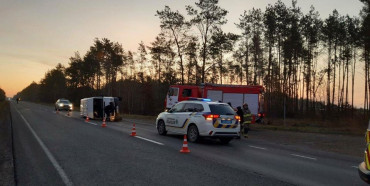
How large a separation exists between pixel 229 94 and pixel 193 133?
11478 millimetres

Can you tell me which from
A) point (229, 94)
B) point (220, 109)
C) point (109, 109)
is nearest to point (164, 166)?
point (220, 109)

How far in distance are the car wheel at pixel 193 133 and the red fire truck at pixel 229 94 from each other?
1045cm

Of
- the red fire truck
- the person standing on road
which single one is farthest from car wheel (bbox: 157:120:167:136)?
the person standing on road

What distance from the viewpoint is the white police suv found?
1405cm

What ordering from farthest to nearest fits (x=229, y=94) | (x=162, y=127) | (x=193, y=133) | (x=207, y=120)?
(x=229, y=94), (x=162, y=127), (x=193, y=133), (x=207, y=120)

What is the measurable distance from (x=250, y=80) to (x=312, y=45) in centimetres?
1171

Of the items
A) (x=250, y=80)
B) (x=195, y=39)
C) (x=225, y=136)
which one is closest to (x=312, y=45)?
(x=250, y=80)

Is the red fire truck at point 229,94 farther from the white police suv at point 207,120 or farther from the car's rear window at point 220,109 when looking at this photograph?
the car's rear window at point 220,109

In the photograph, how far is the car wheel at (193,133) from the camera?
47.6ft

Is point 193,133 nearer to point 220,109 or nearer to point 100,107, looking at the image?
point 220,109

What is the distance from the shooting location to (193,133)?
14750 millimetres

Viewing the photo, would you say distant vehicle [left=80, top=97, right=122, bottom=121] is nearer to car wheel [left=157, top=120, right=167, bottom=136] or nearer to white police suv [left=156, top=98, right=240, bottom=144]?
car wheel [left=157, top=120, right=167, bottom=136]

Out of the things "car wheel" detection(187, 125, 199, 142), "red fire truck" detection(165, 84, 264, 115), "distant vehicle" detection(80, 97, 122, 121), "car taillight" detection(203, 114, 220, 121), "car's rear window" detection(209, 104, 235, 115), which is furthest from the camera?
"distant vehicle" detection(80, 97, 122, 121)

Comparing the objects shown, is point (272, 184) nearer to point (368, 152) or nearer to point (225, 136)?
point (368, 152)
